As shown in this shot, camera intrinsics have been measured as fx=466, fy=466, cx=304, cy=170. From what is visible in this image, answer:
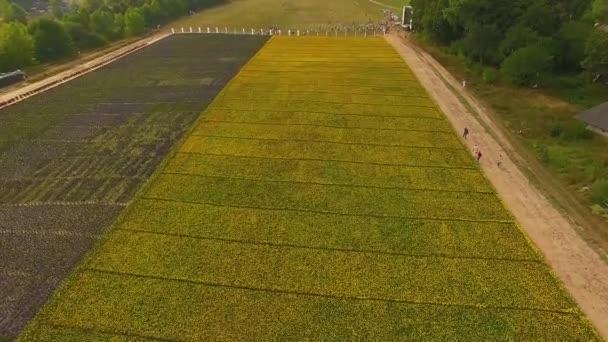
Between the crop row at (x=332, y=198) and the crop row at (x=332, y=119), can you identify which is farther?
the crop row at (x=332, y=119)

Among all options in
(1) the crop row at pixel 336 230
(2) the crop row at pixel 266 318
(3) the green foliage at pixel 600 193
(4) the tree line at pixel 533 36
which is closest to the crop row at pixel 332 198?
(1) the crop row at pixel 336 230

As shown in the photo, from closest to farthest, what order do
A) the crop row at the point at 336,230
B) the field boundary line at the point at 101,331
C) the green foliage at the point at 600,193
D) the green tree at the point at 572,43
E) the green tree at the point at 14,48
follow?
the field boundary line at the point at 101,331 → the crop row at the point at 336,230 → the green foliage at the point at 600,193 → the green tree at the point at 572,43 → the green tree at the point at 14,48

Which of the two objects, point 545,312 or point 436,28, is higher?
point 436,28

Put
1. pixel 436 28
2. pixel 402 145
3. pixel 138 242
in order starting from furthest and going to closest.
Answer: pixel 436 28 → pixel 402 145 → pixel 138 242

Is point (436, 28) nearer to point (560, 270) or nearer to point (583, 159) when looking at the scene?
point (583, 159)

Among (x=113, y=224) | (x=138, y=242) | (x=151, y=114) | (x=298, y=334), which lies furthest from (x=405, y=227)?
(x=151, y=114)

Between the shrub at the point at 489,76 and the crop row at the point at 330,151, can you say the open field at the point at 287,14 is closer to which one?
the shrub at the point at 489,76

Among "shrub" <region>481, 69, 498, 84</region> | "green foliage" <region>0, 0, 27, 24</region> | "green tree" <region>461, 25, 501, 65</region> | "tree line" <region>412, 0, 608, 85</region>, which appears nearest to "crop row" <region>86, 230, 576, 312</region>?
"tree line" <region>412, 0, 608, 85</region>

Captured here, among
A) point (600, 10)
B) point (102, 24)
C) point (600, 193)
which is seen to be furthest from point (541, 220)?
point (102, 24)
